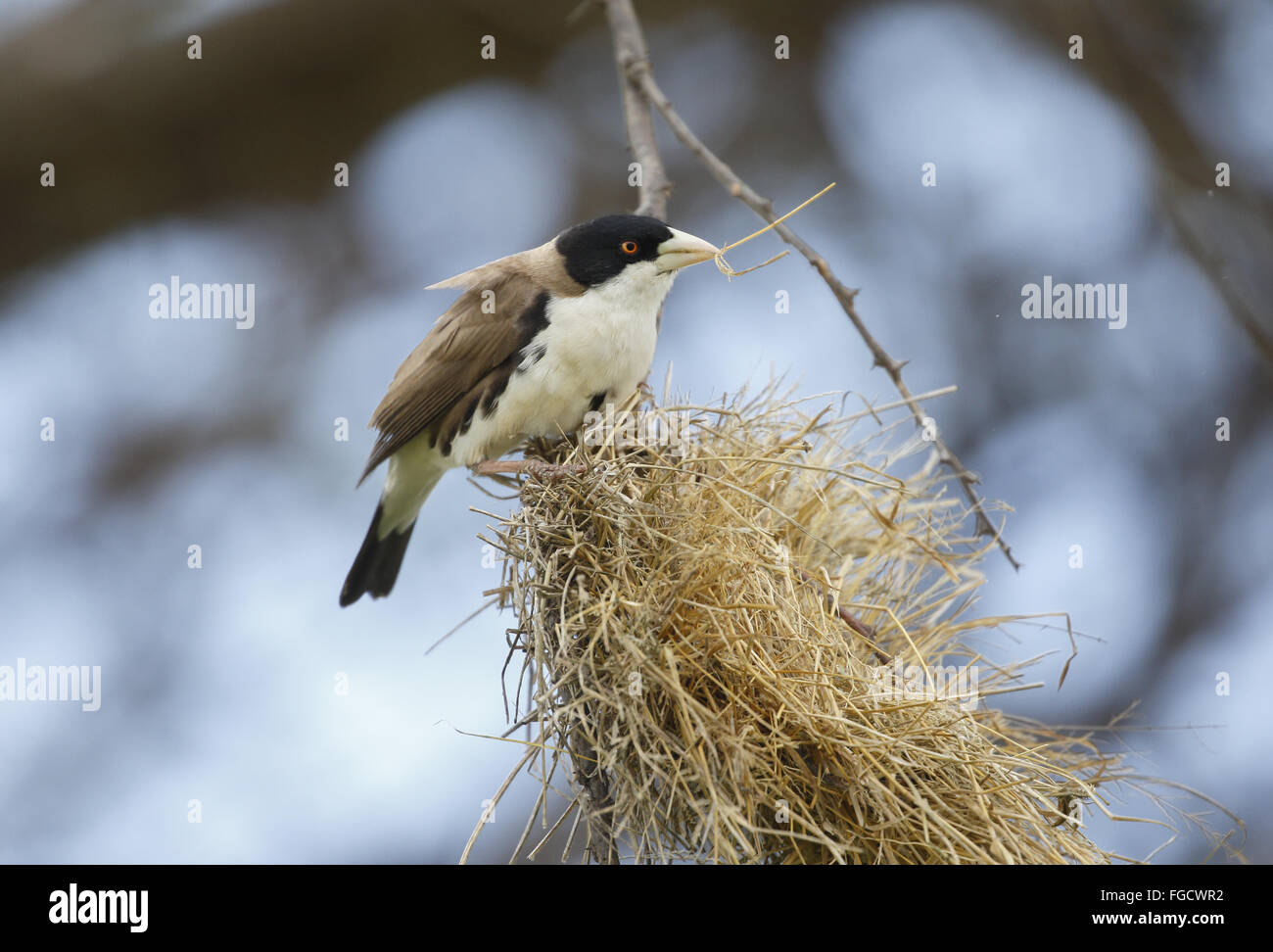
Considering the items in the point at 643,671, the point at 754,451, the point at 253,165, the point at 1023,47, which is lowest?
the point at 643,671

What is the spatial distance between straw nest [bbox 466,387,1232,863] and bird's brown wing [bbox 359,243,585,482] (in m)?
0.61

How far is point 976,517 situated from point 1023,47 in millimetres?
2966

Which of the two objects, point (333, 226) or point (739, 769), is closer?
point (739, 769)

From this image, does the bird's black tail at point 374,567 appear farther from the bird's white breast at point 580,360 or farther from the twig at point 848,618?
the twig at point 848,618

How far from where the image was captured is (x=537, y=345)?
258 cm

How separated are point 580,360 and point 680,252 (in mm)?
342

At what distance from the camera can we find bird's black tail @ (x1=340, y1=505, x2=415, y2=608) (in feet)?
10.1

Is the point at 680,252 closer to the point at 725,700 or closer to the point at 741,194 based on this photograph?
the point at 741,194

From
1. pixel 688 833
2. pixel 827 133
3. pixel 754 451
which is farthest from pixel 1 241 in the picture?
pixel 827 133

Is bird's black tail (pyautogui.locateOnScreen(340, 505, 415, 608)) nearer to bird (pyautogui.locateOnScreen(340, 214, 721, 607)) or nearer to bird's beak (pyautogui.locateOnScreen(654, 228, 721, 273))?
bird (pyautogui.locateOnScreen(340, 214, 721, 607))

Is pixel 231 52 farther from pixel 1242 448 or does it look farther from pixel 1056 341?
pixel 1242 448

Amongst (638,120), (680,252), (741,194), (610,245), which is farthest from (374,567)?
(741,194)

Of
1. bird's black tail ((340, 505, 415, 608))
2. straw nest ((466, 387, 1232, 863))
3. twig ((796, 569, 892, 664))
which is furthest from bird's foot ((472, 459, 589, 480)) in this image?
bird's black tail ((340, 505, 415, 608))

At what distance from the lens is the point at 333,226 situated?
4.27 m
